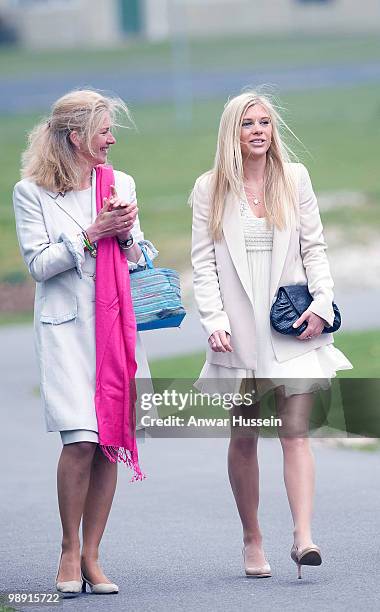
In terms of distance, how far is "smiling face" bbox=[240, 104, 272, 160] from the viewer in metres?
5.99

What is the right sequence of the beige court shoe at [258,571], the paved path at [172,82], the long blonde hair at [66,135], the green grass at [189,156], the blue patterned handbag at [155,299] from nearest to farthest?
the long blonde hair at [66,135]
the blue patterned handbag at [155,299]
the beige court shoe at [258,571]
the green grass at [189,156]
the paved path at [172,82]

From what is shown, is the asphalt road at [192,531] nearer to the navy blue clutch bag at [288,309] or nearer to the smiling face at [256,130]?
the navy blue clutch bag at [288,309]

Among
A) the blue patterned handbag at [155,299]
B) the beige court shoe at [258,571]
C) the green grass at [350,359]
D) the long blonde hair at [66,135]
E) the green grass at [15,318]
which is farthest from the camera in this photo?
the green grass at [15,318]

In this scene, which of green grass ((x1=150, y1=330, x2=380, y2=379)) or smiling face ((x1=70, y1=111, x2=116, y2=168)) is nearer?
smiling face ((x1=70, y1=111, x2=116, y2=168))

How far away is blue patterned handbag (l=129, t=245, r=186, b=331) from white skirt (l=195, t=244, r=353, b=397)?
0.30 m

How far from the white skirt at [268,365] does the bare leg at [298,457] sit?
0.18 ft

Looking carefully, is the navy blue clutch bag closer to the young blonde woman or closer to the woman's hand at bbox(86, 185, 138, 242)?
the young blonde woman

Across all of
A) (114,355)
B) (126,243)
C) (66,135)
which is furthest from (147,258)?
(66,135)

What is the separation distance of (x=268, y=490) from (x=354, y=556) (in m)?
1.76

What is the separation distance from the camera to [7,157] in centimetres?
2895

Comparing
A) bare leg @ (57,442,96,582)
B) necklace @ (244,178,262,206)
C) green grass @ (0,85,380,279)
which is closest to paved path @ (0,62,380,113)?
green grass @ (0,85,380,279)

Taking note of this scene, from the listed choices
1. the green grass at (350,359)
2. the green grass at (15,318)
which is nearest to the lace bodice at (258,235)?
the green grass at (350,359)

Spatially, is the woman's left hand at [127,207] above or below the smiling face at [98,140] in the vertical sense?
below

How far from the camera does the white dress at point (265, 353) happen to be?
235 inches
